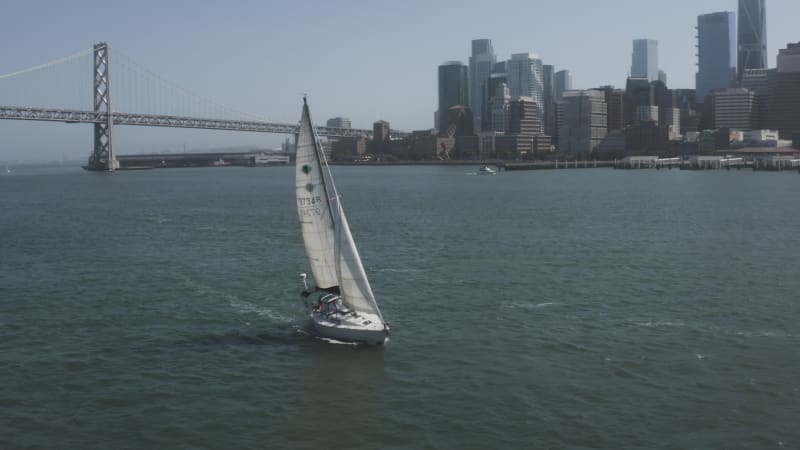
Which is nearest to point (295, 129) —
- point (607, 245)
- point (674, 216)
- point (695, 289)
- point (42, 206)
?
point (42, 206)

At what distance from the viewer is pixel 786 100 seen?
17662 centimetres

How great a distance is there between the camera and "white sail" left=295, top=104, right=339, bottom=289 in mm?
18062

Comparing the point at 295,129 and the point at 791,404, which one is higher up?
the point at 295,129

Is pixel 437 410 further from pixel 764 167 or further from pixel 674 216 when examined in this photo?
pixel 764 167

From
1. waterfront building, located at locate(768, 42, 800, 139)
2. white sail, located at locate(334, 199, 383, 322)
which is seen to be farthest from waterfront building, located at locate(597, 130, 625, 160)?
white sail, located at locate(334, 199, 383, 322)

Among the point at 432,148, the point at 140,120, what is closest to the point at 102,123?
the point at 140,120

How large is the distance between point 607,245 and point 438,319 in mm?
14248

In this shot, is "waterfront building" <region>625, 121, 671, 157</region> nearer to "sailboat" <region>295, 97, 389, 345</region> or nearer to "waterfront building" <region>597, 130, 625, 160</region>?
"waterfront building" <region>597, 130, 625, 160</region>

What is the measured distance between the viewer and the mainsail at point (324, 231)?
17.7 meters

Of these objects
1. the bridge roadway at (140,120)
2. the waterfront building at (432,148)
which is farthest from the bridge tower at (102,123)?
the waterfront building at (432,148)

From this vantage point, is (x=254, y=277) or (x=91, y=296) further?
(x=254, y=277)

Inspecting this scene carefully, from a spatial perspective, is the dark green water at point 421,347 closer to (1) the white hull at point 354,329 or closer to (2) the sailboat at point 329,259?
(1) the white hull at point 354,329

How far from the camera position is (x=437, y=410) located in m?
13.8

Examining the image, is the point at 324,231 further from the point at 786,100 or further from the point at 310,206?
the point at 786,100
